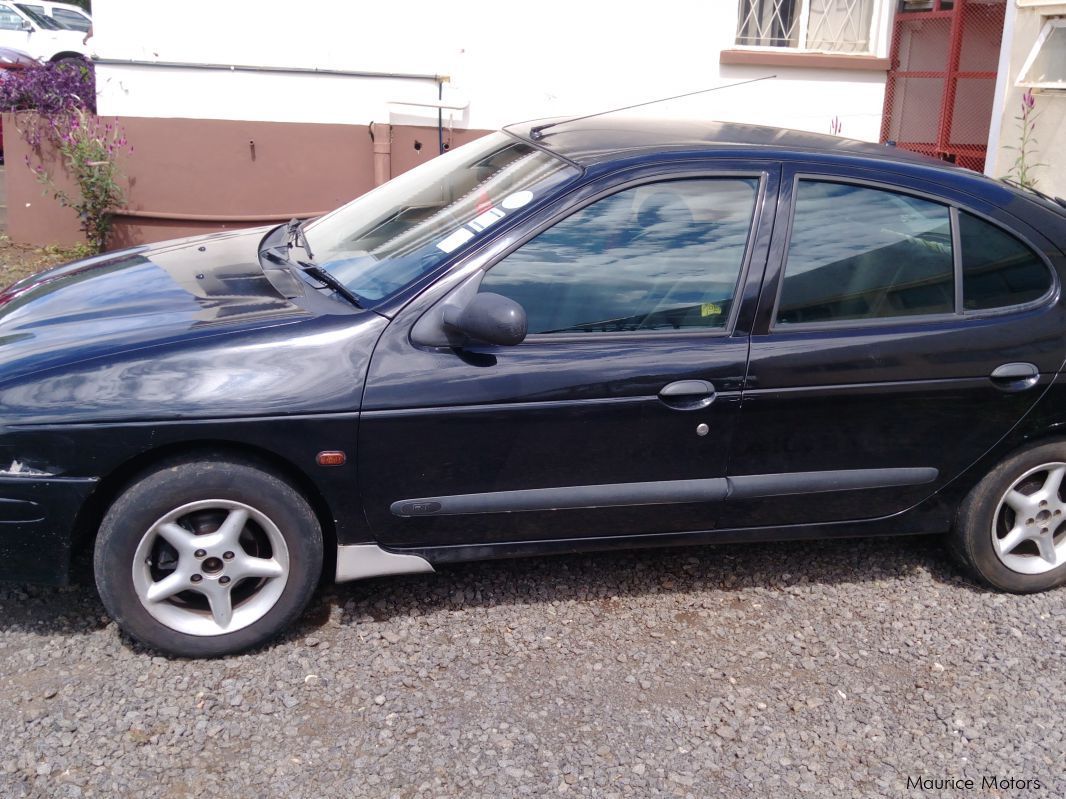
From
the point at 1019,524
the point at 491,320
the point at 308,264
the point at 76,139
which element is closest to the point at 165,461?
the point at 308,264

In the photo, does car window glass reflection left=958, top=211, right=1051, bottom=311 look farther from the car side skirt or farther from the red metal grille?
the red metal grille

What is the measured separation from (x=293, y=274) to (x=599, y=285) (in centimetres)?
113

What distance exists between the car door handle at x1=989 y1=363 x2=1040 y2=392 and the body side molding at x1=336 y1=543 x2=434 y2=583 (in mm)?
2084

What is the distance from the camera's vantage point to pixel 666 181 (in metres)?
3.61

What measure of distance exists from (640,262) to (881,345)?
88cm

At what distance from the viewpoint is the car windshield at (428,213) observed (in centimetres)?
356

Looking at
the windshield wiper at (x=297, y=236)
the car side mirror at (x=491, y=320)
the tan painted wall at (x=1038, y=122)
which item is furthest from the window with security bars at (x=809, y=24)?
the car side mirror at (x=491, y=320)

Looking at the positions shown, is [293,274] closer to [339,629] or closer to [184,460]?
[184,460]

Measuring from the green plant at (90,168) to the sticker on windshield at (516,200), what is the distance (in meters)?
5.12

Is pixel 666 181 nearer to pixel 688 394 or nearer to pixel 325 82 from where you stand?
pixel 688 394

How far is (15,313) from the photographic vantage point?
12.3 ft

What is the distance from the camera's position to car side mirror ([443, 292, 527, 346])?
324 cm

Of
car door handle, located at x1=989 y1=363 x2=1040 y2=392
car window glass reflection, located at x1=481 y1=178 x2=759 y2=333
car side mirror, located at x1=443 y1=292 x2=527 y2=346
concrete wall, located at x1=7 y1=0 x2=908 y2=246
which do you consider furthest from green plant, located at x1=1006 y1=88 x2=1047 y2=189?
car side mirror, located at x1=443 y1=292 x2=527 y2=346

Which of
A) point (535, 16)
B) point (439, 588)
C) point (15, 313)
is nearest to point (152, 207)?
point (535, 16)
